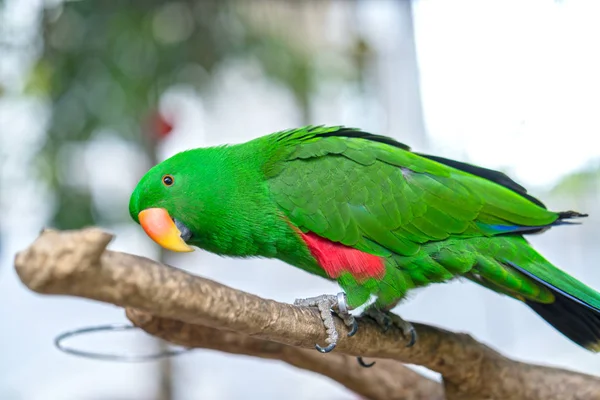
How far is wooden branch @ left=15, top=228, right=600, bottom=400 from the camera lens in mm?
881

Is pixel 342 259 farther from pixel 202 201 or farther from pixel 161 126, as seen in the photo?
pixel 161 126

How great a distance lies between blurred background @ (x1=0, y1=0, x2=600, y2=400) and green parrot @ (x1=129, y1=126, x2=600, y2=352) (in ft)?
1.65

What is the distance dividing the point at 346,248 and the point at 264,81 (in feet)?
6.59

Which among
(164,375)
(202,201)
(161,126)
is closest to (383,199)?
(202,201)

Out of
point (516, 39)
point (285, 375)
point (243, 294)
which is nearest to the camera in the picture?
point (243, 294)

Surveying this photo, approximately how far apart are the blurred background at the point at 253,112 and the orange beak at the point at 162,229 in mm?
1277

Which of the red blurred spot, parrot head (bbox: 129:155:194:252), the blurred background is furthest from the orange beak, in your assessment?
the red blurred spot

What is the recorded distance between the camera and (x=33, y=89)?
3248 millimetres

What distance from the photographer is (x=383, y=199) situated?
171 centimetres

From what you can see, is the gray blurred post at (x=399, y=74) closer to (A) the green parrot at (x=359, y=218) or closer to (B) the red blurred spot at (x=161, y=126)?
(B) the red blurred spot at (x=161, y=126)

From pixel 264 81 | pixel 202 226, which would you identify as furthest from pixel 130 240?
pixel 202 226

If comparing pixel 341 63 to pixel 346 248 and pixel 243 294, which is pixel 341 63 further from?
pixel 243 294

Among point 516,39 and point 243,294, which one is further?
point 516,39

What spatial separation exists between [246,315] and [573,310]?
1118mm
